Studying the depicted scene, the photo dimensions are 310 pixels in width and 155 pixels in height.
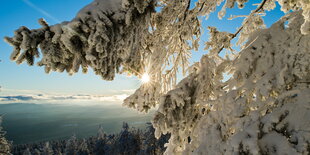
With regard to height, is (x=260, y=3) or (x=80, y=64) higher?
(x=260, y=3)

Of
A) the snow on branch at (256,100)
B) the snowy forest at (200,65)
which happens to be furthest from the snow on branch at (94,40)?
the snow on branch at (256,100)

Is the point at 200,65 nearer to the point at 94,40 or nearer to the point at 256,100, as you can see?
the point at 256,100

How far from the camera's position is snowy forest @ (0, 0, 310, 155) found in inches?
81.8

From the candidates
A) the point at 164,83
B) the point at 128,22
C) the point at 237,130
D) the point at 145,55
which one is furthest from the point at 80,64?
the point at 237,130

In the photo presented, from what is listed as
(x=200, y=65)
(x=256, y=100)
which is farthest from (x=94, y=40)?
(x=256, y=100)

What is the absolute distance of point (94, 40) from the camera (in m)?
2.62

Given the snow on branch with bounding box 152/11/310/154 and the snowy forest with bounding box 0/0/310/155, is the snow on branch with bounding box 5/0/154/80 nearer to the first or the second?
the snowy forest with bounding box 0/0/310/155

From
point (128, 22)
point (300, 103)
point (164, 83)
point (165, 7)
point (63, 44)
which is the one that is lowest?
point (300, 103)

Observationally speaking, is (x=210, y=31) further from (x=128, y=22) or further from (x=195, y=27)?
(x=128, y=22)

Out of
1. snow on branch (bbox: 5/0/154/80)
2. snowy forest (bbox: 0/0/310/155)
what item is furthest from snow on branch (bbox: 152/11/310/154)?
snow on branch (bbox: 5/0/154/80)

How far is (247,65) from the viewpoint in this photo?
2.61m

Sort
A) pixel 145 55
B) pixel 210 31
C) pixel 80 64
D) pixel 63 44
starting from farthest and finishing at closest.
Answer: pixel 210 31 < pixel 145 55 < pixel 80 64 < pixel 63 44

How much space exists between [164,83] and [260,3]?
2.23m

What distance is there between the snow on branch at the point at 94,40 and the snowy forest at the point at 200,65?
0.04ft
